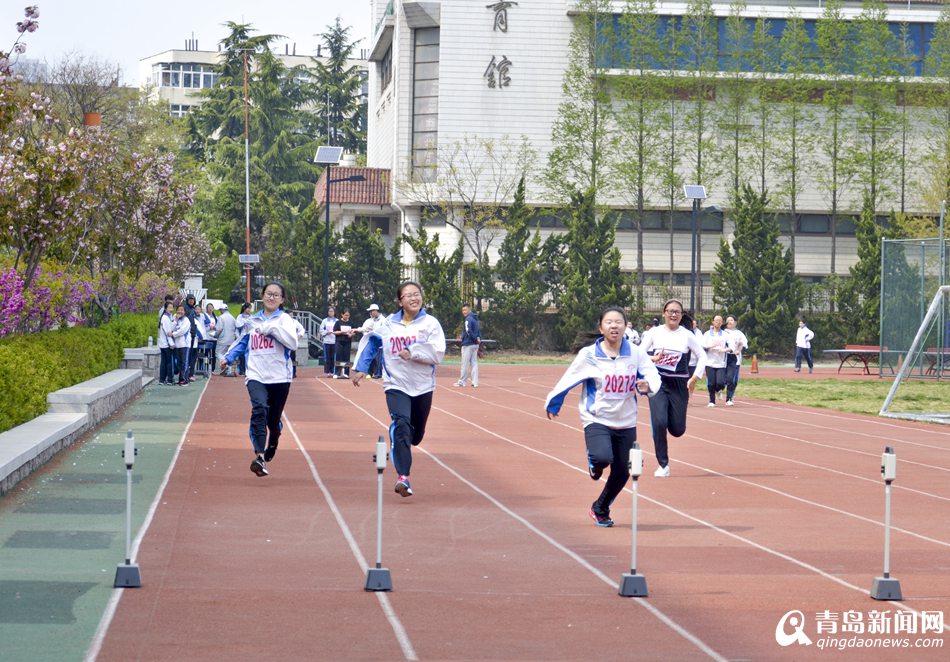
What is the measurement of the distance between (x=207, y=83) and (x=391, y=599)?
128421 millimetres

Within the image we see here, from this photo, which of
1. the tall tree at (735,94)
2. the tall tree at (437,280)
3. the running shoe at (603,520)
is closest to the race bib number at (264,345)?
the running shoe at (603,520)

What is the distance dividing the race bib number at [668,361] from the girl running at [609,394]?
3868mm

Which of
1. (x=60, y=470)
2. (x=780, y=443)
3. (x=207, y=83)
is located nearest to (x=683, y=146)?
(x=780, y=443)

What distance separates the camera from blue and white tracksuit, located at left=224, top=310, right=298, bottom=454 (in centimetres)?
1510

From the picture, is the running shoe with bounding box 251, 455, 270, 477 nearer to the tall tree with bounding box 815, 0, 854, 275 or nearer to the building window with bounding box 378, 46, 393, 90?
the tall tree with bounding box 815, 0, 854, 275

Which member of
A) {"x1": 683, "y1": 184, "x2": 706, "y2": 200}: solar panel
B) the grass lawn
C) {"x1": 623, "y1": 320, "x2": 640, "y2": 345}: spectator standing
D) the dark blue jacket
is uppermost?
{"x1": 683, "y1": 184, "x2": 706, "y2": 200}: solar panel

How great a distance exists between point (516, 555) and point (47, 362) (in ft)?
33.3

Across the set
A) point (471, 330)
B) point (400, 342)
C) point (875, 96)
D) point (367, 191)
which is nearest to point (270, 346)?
point (400, 342)

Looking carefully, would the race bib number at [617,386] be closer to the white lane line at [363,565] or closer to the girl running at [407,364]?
the girl running at [407,364]

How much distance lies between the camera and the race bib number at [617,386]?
11867 mm

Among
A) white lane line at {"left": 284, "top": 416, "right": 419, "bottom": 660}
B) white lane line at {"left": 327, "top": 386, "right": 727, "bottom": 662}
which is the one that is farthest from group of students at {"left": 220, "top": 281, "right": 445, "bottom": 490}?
white lane line at {"left": 327, "top": 386, "right": 727, "bottom": 662}

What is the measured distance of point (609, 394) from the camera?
11883 mm

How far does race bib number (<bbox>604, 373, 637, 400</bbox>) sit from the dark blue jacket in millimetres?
21553

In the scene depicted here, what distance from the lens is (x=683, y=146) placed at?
2457 inches
